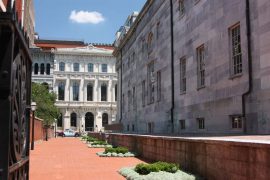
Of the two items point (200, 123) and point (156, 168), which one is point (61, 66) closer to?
point (200, 123)

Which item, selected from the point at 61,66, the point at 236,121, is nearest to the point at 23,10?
the point at 236,121

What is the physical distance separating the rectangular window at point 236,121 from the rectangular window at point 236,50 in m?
2.02

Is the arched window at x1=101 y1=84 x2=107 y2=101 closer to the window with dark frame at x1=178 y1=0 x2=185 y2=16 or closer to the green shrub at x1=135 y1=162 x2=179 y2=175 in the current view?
the window with dark frame at x1=178 y1=0 x2=185 y2=16

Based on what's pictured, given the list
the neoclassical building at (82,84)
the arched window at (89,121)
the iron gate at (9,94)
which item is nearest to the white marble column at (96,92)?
the neoclassical building at (82,84)

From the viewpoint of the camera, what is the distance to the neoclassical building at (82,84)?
91188mm

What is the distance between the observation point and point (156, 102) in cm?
3278

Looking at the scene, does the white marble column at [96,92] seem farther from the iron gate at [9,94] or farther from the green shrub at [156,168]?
the iron gate at [9,94]

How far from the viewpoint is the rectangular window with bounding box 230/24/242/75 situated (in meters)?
17.9

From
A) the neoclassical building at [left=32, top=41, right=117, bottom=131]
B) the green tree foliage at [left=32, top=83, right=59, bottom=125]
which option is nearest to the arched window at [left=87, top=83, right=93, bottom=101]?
the neoclassical building at [left=32, top=41, right=117, bottom=131]

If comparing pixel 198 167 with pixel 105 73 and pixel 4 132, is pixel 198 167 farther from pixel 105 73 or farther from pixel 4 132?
pixel 105 73

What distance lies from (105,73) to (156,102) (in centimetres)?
6261

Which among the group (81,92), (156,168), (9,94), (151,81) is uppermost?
(81,92)

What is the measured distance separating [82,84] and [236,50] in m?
77.3

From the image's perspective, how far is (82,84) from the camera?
9350 centimetres
